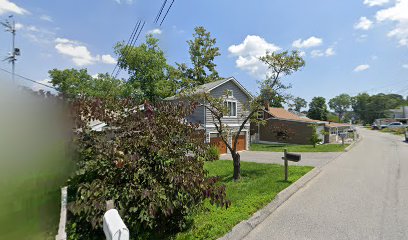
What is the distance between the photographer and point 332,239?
14.4 feet

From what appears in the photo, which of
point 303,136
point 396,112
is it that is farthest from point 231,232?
point 396,112

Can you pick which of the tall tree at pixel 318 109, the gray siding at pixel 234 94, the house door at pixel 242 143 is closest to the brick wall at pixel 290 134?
the house door at pixel 242 143

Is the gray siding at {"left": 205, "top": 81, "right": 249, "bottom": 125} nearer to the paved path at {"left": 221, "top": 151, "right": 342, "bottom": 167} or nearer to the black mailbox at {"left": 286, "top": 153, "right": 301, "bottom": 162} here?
the paved path at {"left": 221, "top": 151, "right": 342, "bottom": 167}

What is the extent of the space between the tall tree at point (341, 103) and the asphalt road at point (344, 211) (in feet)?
350

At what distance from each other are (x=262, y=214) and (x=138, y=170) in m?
3.38

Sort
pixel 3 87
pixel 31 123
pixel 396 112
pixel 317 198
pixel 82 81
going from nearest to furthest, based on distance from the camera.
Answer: pixel 3 87 → pixel 31 123 → pixel 317 198 → pixel 82 81 → pixel 396 112

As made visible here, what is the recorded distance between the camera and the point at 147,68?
32156mm

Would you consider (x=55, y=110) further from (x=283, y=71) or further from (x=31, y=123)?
(x=283, y=71)

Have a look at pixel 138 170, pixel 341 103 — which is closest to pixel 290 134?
pixel 138 170

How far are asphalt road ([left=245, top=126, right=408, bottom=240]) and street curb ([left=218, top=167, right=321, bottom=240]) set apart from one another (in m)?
0.11

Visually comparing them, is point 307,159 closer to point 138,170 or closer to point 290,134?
point 290,134

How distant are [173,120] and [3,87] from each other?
2.62 m

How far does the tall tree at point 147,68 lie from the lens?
3141 centimetres

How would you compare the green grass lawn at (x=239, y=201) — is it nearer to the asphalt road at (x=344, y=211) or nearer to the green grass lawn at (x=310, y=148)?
the asphalt road at (x=344, y=211)
